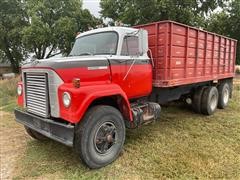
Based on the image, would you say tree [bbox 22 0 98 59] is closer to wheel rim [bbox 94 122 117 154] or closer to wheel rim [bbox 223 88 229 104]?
wheel rim [bbox 223 88 229 104]

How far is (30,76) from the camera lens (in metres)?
4.57

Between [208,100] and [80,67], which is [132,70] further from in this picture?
[208,100]

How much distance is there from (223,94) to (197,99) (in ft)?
5.46

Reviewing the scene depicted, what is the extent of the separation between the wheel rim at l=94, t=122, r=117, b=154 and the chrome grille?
943 millimetres

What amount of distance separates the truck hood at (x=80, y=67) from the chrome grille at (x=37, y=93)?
17cm

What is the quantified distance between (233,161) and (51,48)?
28.0m

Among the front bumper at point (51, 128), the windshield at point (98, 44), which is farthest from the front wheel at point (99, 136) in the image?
the windshield at point (98, 44)

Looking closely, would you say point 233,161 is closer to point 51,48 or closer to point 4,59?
point 51,48

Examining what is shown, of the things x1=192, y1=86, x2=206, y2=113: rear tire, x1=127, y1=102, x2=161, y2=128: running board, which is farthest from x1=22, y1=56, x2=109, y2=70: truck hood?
x1=192, y1=86, x2=206, y2=113: rear tire

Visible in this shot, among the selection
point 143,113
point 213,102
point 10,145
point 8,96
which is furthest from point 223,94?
point 8,96

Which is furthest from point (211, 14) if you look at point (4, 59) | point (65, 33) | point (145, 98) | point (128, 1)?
point (4, 59)

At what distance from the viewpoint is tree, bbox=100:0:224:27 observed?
19.7m

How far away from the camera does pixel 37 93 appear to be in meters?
4.42

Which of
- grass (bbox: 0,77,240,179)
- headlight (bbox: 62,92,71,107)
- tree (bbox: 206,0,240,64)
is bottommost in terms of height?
grass (bbox: 0,77,240,179)
